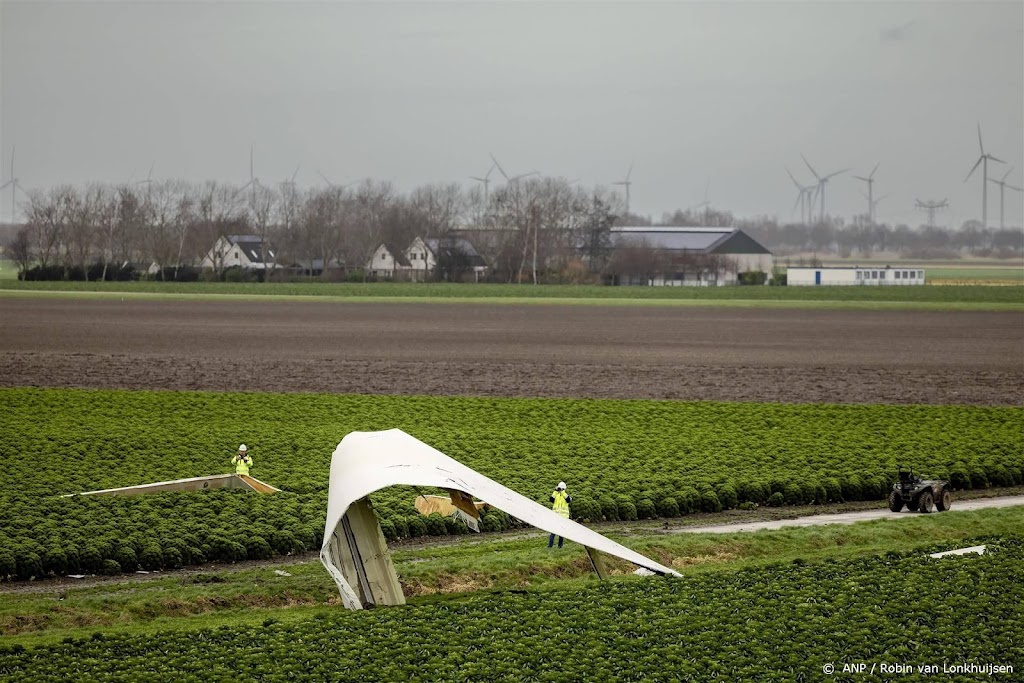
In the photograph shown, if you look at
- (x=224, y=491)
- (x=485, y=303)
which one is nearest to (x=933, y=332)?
(x=485, y=303)

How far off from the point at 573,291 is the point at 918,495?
12523 cm

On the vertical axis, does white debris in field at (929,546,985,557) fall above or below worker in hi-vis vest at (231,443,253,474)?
below

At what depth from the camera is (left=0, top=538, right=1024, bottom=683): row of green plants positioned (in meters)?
17.3

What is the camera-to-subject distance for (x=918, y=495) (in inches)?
1186

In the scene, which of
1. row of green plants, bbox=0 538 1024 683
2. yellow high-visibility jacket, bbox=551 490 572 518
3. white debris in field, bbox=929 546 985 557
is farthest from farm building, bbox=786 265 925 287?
row of green plants, bbox=0 538 1024 683

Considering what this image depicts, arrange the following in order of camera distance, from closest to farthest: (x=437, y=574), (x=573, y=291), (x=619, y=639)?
(x=619, y=639)
(x=437, y=574)
(x=573, y=291)

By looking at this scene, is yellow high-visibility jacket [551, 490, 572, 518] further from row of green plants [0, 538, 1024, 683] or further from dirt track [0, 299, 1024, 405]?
dirt track [0, 299, 1024, 405]

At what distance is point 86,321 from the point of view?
94.3m

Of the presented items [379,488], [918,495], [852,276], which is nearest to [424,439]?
[918,495]

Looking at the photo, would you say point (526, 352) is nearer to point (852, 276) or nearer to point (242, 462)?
point (242, 462)

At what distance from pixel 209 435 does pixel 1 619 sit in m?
→ 18.4

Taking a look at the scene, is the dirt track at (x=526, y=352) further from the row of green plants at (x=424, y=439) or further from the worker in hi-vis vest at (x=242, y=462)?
the worker in hi-vis vest at (x=242, y=462)

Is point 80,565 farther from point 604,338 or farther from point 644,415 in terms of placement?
point 604,338

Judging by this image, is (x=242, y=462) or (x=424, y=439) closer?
(x=242, y=462)
